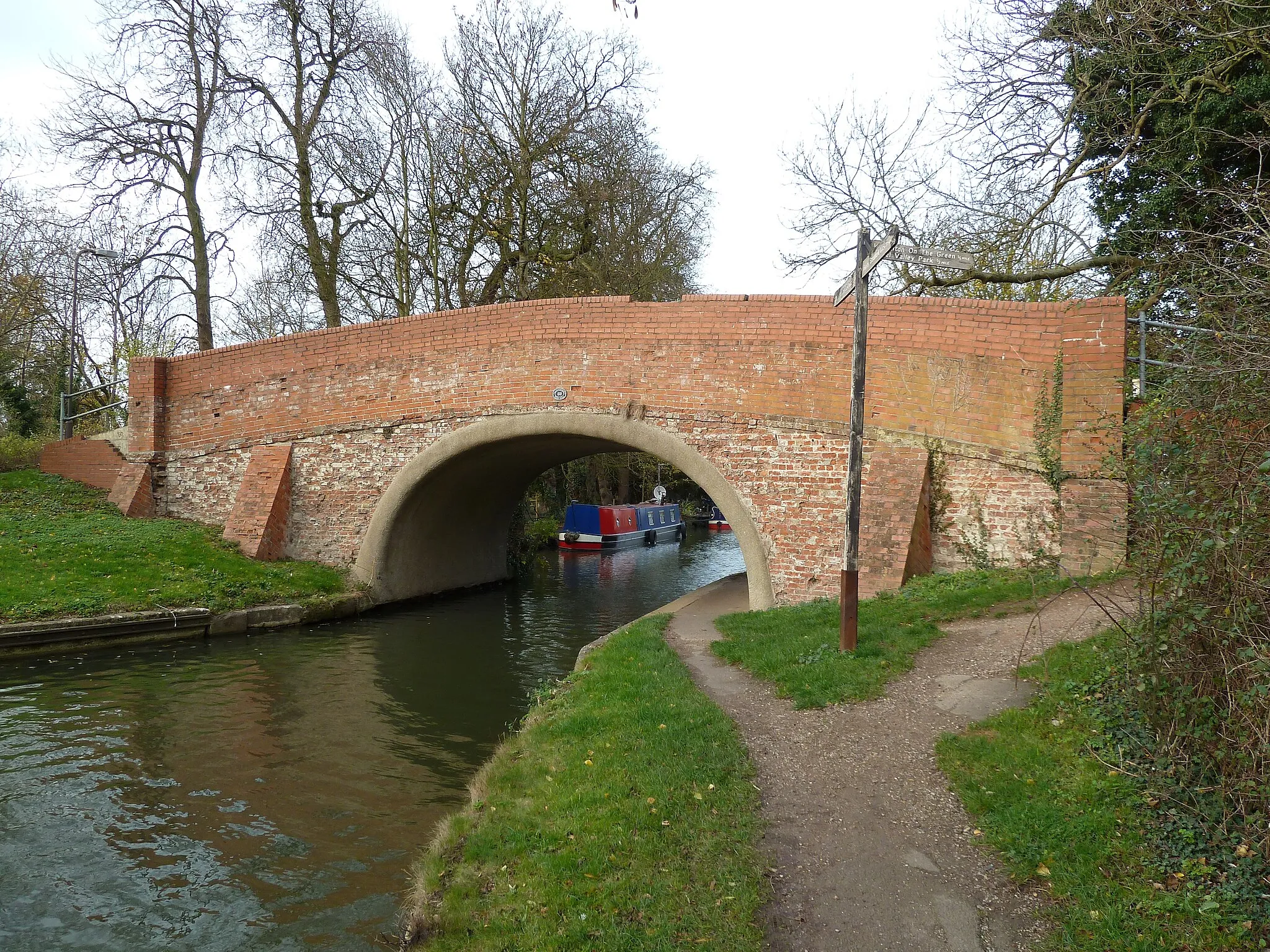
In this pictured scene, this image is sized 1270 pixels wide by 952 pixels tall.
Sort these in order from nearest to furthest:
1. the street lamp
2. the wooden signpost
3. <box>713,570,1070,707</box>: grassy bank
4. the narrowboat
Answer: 1. <box>713,570,1070,707</box>: grassy bank
2. the wooden signpost
3. the street lamp
4. the narrowboat

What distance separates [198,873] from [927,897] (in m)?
3.85

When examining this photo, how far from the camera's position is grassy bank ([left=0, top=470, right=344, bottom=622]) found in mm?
9977

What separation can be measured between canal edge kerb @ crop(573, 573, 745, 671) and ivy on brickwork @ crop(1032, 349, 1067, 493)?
4.52 meters

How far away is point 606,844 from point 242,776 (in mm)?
3520

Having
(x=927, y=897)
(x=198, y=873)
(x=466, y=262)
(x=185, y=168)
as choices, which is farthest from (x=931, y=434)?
(x=185, y=168)

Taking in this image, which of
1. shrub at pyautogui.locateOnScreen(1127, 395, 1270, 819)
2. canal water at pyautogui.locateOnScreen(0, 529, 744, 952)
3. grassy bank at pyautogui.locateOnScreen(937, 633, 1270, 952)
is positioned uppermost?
shrub at pyautogui.locateOnScreen(1127, 395, 1270, 819)

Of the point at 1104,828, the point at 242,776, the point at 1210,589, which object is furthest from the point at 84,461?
the point at 1210,589

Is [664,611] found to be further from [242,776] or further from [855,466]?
[242,776]

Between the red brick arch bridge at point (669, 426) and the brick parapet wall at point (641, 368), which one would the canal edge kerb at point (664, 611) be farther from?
the brick parapet wall at point (641, 368)

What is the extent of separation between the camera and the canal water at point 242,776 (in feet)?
13.6

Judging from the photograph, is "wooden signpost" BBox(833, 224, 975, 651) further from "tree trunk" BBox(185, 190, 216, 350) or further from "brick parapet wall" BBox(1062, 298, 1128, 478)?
"tree trunk" BBox(185, 190, 216, 350)

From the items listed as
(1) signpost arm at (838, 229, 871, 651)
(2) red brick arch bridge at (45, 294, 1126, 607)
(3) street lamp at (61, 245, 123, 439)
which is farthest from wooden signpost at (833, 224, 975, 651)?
(3) street lamp at (61, 245, 123, 439)

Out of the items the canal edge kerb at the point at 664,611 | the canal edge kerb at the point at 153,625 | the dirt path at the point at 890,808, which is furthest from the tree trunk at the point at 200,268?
the dirt path at the point at 890,808

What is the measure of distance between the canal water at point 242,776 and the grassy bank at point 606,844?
60 cm
